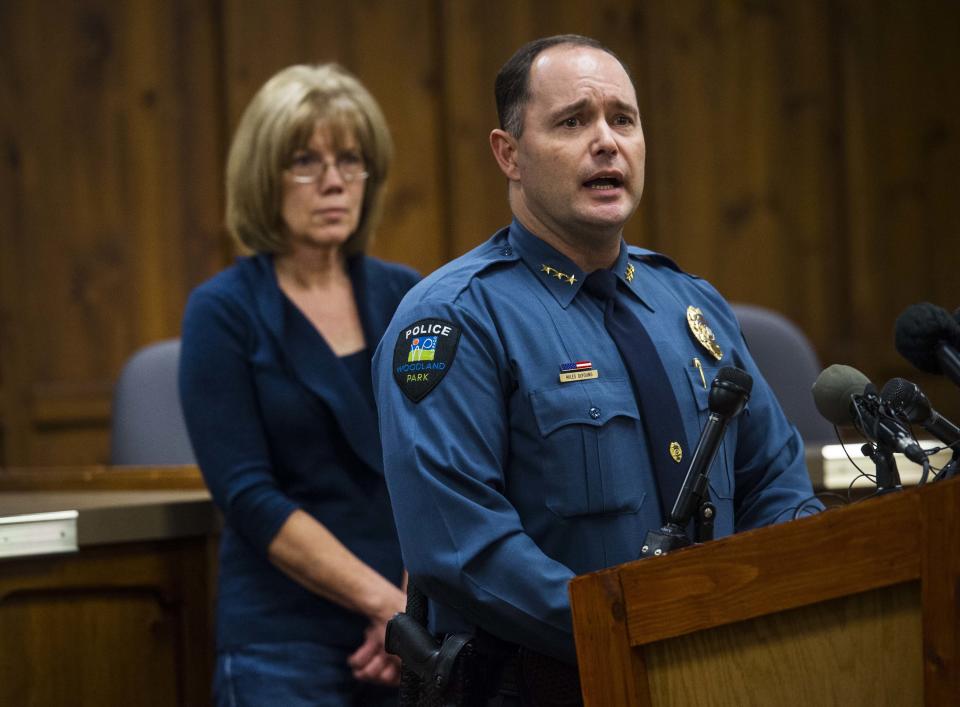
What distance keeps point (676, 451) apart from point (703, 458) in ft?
0.94

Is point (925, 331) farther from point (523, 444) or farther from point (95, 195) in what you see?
point (95, 195)

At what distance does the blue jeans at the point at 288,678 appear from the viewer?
2107mm

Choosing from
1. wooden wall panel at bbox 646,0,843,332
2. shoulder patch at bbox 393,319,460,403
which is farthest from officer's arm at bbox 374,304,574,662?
wooden wall panel at bbox 646,0,843,332

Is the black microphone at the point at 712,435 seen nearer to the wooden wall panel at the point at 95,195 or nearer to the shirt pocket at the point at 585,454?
the shirt pocket at the point at 585,454

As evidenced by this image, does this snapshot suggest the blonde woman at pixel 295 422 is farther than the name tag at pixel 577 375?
Yes

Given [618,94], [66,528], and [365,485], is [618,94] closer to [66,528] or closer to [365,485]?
[365,485]

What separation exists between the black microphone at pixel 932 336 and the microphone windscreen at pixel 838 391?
6 cm

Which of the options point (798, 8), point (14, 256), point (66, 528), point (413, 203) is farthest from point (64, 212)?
point (798, 8)

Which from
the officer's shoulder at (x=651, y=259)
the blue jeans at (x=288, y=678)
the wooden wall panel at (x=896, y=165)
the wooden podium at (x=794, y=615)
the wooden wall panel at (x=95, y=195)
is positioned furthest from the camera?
the wooden wall panel at (x=896, y=165)

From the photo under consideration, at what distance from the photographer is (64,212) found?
4.04 metres

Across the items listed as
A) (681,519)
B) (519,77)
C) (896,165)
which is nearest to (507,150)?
(519,77)

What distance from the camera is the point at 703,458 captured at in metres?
1.32

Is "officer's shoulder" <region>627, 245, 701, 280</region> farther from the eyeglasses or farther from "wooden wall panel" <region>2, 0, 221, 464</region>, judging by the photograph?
"wooden wall panel" <region>2, 0, 221, 464</region>

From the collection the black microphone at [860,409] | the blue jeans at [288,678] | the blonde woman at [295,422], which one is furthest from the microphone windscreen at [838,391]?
the blue jeans at [288,678]
